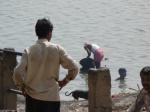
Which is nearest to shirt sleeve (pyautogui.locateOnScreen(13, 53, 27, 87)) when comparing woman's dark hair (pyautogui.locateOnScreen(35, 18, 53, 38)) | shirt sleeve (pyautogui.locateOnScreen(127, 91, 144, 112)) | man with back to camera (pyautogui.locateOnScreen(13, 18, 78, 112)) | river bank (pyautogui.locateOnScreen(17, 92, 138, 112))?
man with back to camera (pyautogui.locateOnScreen(13, 18, 78, 112))

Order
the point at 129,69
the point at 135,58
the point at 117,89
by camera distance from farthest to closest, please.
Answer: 1. the point at 135,58
2. the point at 129,69
3. the point at 117,89

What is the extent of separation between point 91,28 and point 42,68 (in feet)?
82.7

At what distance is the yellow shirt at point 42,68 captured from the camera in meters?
6.71

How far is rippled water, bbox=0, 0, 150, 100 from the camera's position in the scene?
940 inches

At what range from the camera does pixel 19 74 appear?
6.70m

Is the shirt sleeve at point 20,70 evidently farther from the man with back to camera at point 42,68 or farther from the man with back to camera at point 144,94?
the man with back to camera at point 144,94

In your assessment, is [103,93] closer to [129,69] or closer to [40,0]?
[129,69]

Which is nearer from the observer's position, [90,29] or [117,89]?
[117,89]

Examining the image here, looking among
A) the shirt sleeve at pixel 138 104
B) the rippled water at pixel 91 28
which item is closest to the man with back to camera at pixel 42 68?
the shirt sleeve at pixel 138 104

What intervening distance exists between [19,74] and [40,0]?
34.8 metres

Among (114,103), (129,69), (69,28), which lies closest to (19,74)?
(114,103)

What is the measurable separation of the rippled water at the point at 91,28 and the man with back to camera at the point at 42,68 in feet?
34.8

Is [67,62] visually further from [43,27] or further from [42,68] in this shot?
[43,27]

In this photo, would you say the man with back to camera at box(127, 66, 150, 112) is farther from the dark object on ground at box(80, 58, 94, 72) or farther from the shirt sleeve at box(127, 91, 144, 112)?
the dark object on ground at box(80, 58, 94, 72)
